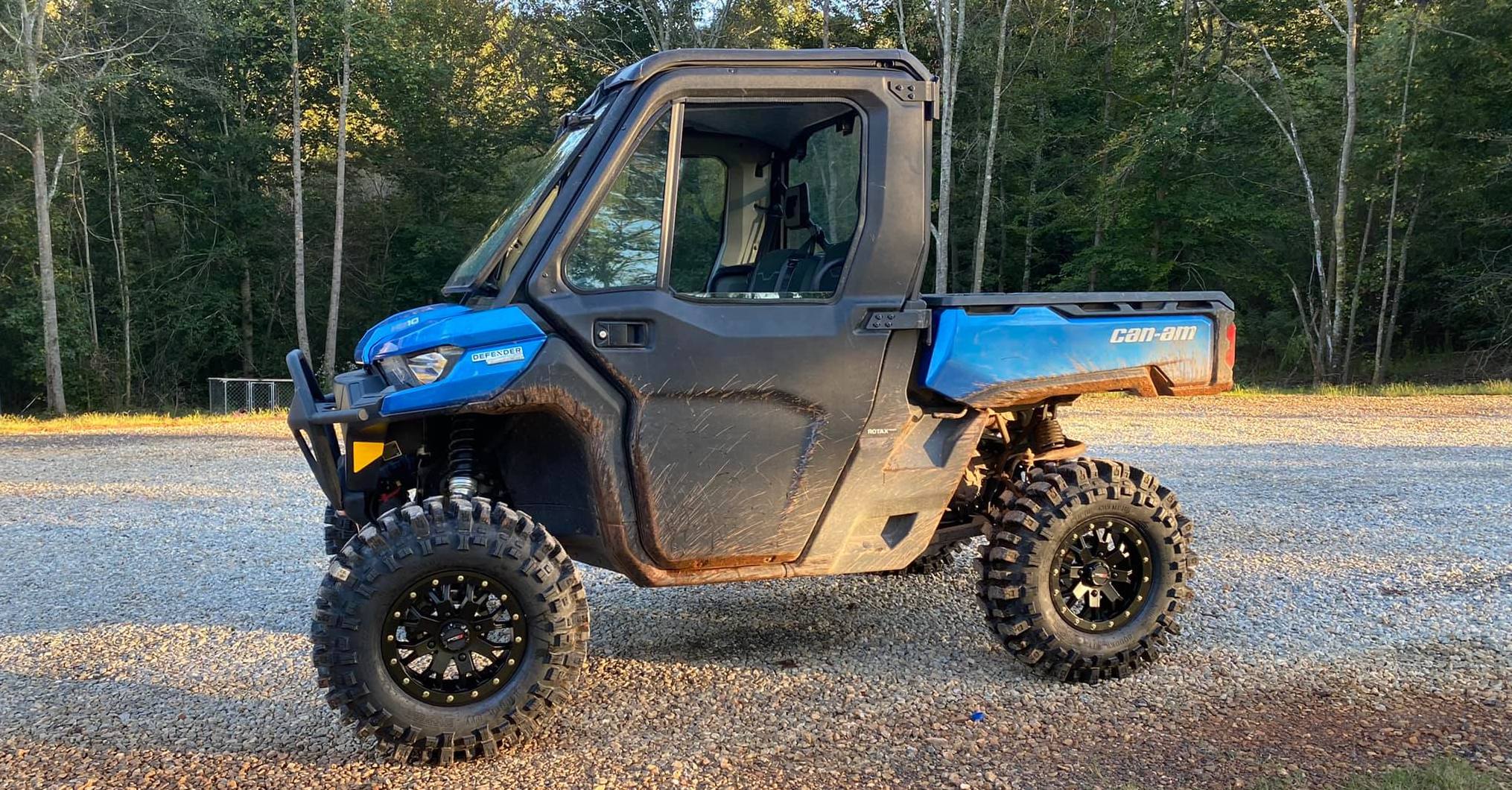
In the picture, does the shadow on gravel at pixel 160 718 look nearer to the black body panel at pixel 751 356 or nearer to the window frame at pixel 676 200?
the black body panel at pixel 751 356

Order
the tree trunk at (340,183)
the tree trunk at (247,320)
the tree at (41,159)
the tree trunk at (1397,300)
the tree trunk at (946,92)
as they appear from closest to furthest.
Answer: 1. the tree at (41,159)
2. the tree trunk at (946,92)
3. the tree trunk at (1397,300)
4. the tree trunk at (340,183)
5. the tree trunk at (247,320)

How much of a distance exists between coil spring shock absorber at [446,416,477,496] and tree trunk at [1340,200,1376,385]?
2514 cm

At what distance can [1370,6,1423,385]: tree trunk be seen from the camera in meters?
22.6

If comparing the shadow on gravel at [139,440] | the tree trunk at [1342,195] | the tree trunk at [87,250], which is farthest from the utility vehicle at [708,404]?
the tree trunk at [87,250]

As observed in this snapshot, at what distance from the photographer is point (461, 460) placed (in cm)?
344

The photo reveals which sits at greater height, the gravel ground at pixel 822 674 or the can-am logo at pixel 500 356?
the can-am logo at pixel 500 356


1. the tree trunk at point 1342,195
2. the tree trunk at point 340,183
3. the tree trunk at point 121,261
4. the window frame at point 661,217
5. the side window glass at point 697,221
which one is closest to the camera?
the window frame at point 661,217

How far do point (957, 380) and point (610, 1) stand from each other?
83.9ft

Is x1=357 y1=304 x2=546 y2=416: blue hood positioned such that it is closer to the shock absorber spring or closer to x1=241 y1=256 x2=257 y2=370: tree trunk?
the shock absorber spring

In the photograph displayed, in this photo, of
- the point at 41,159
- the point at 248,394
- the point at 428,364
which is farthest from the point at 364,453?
the point at 41,159

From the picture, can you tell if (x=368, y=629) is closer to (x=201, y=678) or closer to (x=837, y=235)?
(x=201, y=678)

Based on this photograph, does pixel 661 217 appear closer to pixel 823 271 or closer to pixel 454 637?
pixel 823 271

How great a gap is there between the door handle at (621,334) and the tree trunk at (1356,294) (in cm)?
2489

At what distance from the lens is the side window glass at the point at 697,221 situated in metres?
3.47
